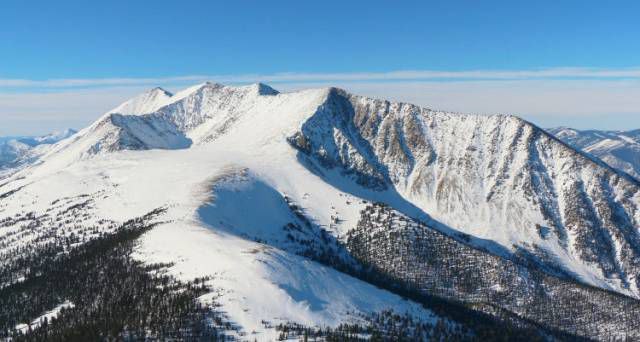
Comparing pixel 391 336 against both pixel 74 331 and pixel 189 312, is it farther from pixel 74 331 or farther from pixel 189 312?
pixel 74 331

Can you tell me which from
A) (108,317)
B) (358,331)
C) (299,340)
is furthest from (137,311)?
(358,331)

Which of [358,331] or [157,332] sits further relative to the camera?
[358,331]

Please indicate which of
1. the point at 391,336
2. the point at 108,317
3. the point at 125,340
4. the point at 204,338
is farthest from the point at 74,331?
the point at 391,336

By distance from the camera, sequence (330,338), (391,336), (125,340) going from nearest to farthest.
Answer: (125,340)
(330,338)
(391,336)

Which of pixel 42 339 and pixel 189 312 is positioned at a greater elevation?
pixel 189 312

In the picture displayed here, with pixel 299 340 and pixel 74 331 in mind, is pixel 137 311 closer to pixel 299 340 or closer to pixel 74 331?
pixel 74 331

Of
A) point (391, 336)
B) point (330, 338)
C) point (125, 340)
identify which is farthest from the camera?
point (391, 336)

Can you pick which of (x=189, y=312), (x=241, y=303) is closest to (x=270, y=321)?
(x=241, y=303)

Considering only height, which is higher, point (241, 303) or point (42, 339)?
point (241, 303)
